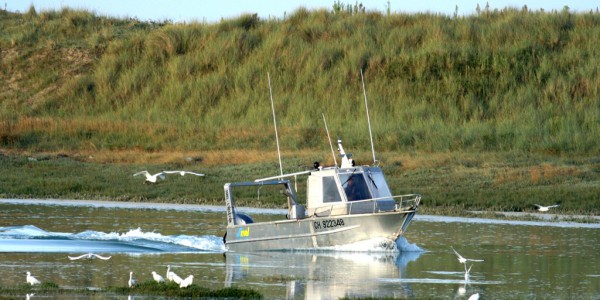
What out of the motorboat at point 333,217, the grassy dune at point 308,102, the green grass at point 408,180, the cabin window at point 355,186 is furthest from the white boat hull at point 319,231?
the grassy dune at point 308,102

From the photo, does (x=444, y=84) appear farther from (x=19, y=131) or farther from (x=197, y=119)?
(x=19, y=131)

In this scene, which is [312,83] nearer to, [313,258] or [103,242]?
[103,242]

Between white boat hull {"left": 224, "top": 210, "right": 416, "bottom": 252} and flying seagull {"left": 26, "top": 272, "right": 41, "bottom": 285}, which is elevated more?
flying seagull {"left": 26, "top": 272, "right": 41, "bottom": 285}

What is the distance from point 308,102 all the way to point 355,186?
22114 mm

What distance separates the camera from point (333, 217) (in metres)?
22.8

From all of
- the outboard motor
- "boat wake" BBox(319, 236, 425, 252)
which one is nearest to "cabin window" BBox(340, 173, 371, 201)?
"boat wake" BBox(319, 236, 425, 252)

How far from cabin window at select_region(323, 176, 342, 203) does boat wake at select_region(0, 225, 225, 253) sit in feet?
7.90

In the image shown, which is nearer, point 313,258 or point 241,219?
point 313,258

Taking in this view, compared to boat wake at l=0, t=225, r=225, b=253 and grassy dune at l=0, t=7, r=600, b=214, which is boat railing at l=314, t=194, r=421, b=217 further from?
grassy dune at l=0, t=7, r=600, b=214

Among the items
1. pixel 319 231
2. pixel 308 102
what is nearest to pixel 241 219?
pixel 319 231

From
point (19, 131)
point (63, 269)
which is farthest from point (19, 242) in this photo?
point (19, 131)

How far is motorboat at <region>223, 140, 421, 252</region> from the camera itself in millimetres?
22656

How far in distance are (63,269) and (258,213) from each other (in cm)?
1075

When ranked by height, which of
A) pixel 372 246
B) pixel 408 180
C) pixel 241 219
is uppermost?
pixel 241 219
